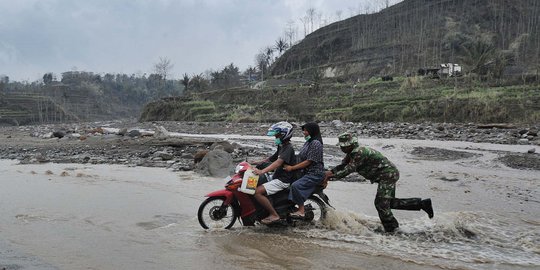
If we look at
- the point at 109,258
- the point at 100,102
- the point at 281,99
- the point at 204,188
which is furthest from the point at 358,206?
the point at 100,102

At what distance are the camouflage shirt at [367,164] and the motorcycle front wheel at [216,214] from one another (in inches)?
79.6

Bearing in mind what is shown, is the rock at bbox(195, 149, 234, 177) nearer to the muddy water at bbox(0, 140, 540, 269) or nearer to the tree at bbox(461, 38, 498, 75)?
the muddy water at bbox(0, 140, 540, 269)

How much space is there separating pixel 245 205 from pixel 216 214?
1.85 ft

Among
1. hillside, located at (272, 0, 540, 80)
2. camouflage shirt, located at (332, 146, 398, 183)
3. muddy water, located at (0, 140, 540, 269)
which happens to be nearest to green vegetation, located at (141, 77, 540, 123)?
hillside, located at (272, 0, 540, 80)

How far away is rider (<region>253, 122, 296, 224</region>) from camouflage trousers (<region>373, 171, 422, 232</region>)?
1.50 metres

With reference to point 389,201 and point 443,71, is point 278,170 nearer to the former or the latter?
point 389,201

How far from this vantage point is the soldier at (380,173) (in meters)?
7.19

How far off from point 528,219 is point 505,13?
101062 millimetres

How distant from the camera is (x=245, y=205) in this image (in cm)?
760

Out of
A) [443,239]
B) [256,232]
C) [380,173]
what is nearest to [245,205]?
[256,232]

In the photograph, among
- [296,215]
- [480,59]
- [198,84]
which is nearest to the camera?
[296,215]

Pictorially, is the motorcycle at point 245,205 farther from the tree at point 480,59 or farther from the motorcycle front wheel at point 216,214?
the tree at point 480,59

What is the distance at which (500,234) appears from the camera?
731 cm

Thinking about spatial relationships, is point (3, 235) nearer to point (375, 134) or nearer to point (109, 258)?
point (109, 258)
